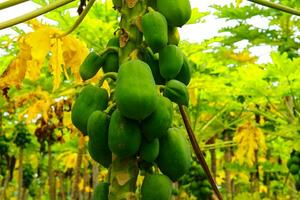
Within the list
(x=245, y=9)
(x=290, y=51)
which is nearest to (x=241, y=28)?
(x=245, y=9)

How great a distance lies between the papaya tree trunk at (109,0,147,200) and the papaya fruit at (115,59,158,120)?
0.14 meters

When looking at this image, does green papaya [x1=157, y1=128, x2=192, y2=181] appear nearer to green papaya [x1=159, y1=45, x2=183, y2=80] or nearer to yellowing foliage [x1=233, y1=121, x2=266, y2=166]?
green papaya [x1=159, y1=45, x2=183, y2=80]

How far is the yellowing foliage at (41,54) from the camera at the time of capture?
7.02 feet

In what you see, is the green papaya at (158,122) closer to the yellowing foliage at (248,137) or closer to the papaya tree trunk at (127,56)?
the papaya tree trunk at (127,56)

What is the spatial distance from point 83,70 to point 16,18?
0.31 metres

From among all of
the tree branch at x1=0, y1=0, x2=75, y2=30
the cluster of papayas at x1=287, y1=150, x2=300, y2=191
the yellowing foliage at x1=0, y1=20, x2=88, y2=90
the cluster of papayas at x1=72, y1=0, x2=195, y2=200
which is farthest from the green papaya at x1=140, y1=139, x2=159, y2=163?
the cluster of papayas at x1=287, y1=150, x2=300, y2=191

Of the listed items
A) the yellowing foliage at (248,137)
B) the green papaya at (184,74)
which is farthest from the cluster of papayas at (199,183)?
the green papaya at (184,74)

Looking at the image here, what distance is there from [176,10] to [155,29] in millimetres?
115

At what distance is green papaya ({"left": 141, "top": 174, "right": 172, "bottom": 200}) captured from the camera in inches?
53.2

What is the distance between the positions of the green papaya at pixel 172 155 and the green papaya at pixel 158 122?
4cm

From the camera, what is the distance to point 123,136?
1.33 metres

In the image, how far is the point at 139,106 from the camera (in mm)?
1302

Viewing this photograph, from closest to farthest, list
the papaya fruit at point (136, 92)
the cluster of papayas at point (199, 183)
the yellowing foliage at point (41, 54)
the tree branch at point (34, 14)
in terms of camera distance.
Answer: the papaya fruit at point (136, 92), the tree branch at point (34, 14), the yellowing foliage at point (41, 54), the cluster of papayas at point (199, 183)

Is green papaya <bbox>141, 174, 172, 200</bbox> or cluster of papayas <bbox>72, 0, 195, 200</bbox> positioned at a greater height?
cluster of papayas <bbox>72, 0, 195, 200</bbox>
